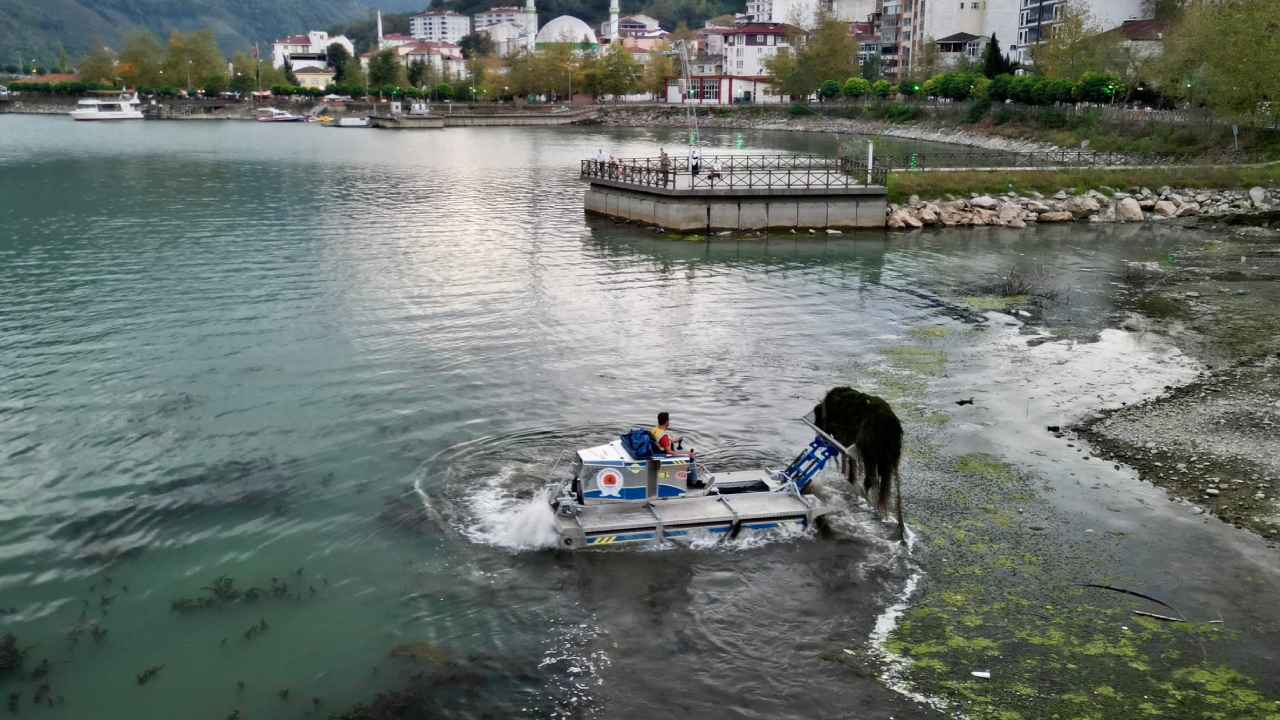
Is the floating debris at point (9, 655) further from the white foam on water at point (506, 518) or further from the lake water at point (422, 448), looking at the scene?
the white foam on water at point (506, 518)

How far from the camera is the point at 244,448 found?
948 inches

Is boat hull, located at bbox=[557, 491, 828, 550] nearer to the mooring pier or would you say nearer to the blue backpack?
the blue backpack

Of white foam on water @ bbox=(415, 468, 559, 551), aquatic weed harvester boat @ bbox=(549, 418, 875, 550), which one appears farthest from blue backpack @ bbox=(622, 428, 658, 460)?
white foam on water @ bbox=(415, 468, 559, 551)

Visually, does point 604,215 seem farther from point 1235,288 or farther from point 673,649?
point 673,649

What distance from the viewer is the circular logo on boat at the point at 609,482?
64.8 feet

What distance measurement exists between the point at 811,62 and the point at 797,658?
6890 inches

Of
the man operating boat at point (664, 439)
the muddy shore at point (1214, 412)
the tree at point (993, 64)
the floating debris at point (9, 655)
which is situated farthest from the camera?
the tree at point (993, 64)

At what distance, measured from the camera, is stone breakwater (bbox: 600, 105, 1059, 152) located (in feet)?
379

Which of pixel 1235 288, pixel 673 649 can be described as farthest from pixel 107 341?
pixel 1235 288

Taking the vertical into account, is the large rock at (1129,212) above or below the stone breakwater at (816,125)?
below

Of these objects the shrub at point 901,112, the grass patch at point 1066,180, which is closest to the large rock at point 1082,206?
the grass patch at point 1066,180

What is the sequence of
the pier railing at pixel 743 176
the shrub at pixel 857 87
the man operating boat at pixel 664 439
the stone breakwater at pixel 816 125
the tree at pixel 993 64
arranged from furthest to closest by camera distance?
the shrub at pixel 857 87 < the tree at pixel 993 64 < the stone breakwater at pixel 816 125 < the pier railing at pixel 743 176 < the man operating boat at pixel 664 439

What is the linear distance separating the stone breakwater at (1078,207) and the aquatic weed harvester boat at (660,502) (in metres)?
41.7

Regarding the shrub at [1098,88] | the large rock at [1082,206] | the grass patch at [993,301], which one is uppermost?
the shrub at [1098,88]
